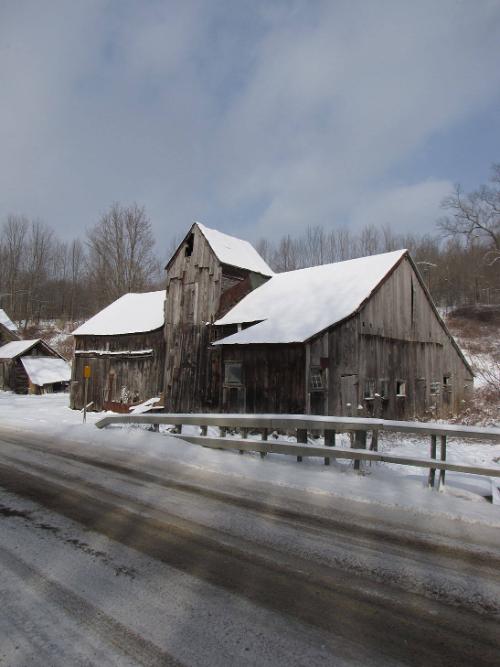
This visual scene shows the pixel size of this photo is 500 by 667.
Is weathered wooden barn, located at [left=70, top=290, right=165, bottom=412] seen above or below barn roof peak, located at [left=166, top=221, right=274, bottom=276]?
below

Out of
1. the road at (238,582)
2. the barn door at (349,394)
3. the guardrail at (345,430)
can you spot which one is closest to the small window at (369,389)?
the barn door at (349,394)

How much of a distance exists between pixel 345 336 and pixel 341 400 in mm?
2578

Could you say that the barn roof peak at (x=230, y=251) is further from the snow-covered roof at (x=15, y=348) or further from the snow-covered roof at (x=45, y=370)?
the snow-covered roof at (x=15, y=348)

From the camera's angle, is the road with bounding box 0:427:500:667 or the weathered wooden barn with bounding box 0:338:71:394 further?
the weathered wooden barn with bounding box 0:338:71:394

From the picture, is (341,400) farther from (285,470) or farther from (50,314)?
(50,314)

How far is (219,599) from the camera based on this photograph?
361cm

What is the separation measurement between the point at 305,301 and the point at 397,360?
5.19 meters

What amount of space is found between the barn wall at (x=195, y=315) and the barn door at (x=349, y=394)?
604 centimetres

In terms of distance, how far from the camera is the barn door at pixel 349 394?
1850 centimetres

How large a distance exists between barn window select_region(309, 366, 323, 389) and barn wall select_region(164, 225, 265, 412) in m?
5.57

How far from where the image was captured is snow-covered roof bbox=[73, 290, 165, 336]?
89.5 ft

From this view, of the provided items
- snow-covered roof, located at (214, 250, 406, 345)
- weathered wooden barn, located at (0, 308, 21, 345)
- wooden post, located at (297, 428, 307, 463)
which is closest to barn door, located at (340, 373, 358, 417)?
snow-covered roof, located at (214, 250, 406, 345)

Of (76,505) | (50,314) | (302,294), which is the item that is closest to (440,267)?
(302,294)

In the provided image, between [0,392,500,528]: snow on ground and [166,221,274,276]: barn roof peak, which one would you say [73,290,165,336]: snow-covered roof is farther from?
[0,392,500,528]: snow on ground
